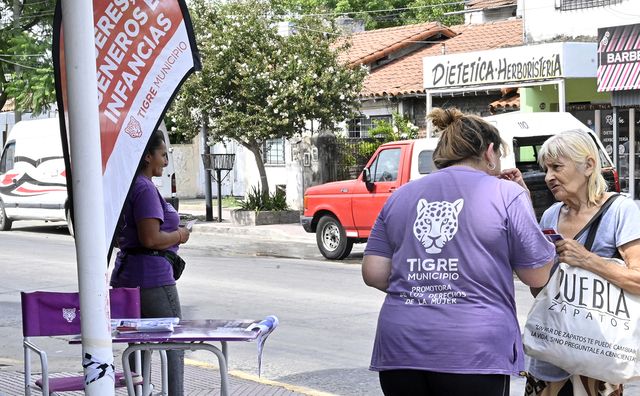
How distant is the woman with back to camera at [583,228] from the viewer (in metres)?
4.02

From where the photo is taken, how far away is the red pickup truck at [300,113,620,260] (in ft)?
47.6

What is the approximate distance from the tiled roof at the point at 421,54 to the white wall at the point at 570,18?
3.28 meters

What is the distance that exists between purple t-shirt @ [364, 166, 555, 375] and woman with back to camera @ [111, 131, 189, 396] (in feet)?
8.00

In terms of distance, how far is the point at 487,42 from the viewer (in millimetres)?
29234

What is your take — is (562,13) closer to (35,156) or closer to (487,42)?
(487,42)

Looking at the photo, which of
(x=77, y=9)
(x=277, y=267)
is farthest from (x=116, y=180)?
(x=277, y=267)

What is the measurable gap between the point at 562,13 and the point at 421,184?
20189 mm

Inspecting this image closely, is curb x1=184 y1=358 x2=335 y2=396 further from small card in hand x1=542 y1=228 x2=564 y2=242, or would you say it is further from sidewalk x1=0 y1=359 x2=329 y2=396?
small card in hand x1=542 y1=228 x2=564 y2=242

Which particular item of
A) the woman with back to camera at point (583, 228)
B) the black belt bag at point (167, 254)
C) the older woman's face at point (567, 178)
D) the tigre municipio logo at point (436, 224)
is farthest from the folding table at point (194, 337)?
the older woman's face at point (567, 178)

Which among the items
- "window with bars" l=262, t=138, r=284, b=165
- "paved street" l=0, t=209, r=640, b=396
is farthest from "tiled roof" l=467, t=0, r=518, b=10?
"paved street" l=0, t=209, r=640, b=396

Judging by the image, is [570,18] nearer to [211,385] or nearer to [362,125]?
[362,125]

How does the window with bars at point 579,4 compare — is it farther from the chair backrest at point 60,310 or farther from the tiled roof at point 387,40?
the chair backrest at point 60,310

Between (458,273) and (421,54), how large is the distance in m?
29.1

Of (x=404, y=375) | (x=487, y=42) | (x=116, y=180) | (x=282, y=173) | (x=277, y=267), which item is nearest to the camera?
(x=404, y=375)
